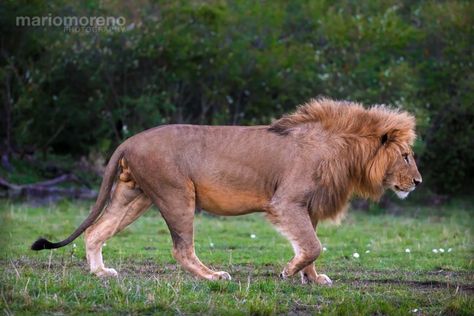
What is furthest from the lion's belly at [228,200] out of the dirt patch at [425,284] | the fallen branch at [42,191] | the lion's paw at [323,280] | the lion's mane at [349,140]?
the fallen branch at [42,191]

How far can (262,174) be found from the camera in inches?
281

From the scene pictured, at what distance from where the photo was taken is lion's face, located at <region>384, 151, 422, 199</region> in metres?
7.50

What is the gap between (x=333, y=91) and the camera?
62.4 ft

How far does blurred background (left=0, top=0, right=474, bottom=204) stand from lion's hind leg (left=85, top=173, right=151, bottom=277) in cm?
971

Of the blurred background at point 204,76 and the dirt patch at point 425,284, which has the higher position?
the blurred background at point 204,76

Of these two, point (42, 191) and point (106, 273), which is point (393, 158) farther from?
point (42, 191)

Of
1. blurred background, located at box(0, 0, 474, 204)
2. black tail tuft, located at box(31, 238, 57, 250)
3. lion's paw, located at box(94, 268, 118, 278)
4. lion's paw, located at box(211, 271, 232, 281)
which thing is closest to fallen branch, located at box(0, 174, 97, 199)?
blurred background, located at box(0, 0, 474, 204)

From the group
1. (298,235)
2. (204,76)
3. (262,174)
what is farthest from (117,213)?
(204,76)

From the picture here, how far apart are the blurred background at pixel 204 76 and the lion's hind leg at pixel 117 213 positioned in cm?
971

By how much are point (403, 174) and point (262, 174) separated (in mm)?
1264

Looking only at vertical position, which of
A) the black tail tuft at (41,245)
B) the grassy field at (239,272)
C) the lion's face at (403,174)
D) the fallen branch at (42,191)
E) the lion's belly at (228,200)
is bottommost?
the fallen branch at (42,191)

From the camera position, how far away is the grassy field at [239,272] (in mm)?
5684

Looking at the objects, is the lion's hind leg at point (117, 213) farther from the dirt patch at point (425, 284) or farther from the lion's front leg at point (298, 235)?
the dirt patch at point (425, 284)

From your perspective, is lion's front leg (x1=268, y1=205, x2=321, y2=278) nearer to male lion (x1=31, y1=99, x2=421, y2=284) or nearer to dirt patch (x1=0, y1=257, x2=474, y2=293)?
male lion (x1=31, y1=99, x2=421, y2=284)
